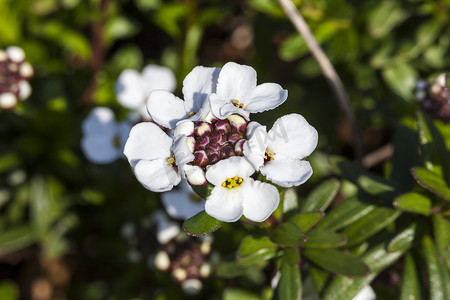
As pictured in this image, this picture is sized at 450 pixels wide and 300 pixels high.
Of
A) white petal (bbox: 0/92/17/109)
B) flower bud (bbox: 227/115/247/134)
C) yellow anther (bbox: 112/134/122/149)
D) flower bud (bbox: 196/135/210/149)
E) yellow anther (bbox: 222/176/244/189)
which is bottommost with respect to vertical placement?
yellow anther (bbox: 112/134/122/149)

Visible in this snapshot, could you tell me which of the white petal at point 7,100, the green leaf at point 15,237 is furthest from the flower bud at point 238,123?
the green leaf at point 15,237

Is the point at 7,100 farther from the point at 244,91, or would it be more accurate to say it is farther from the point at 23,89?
the point at 244,91

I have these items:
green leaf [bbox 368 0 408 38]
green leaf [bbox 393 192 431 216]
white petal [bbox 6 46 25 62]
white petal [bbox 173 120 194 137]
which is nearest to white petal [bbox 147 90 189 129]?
white petal [bbox 173 120 194 137]

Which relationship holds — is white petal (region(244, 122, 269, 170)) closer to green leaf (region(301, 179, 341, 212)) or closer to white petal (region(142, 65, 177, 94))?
green leaf (region(301, 179, 341, 212))

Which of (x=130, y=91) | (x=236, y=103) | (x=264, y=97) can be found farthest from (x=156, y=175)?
(x=130, y=91)

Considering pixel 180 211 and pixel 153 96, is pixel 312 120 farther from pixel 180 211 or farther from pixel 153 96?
pixel 153 96

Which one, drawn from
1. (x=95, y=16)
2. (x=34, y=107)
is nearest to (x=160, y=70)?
(x=95, y=16)

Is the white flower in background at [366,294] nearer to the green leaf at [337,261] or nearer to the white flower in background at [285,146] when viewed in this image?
the green leaf at [337,261]
